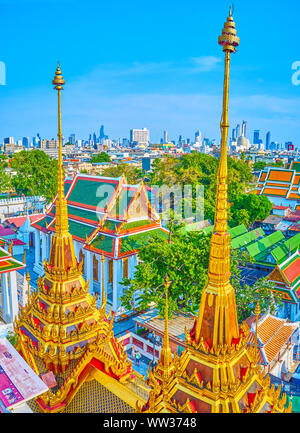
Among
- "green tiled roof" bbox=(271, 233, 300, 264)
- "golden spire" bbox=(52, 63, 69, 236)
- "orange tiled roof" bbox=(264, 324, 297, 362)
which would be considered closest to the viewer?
"golden spire" bbox=(52, 63, 69, 236)

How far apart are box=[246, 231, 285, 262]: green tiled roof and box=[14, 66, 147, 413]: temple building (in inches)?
899

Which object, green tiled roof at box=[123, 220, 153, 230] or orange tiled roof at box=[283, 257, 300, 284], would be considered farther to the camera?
green tiled roof at box=[123, 220, 153, 230]

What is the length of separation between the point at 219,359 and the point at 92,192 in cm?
2370

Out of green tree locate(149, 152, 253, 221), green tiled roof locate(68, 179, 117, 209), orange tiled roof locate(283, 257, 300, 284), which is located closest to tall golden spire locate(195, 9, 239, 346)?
orange tiled roof locate(283, 257, 300, 284)

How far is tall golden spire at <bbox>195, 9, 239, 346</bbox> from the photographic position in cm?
616

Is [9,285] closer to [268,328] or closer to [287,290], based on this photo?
[268,328]

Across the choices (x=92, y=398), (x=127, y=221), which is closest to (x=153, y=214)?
(x=127, y=221)

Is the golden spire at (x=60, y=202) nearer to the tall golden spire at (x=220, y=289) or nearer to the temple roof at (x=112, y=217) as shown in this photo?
the tall golden spire at (x=220, y=289)

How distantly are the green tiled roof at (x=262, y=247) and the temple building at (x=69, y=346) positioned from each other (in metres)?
22.8

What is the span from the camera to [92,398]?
8.27 meters

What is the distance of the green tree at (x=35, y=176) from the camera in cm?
5268

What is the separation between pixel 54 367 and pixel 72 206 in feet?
70.8

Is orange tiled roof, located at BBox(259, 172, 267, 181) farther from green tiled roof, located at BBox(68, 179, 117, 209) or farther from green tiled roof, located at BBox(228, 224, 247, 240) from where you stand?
green tiled roof, located at BBox(68, 179, 117, 209)
